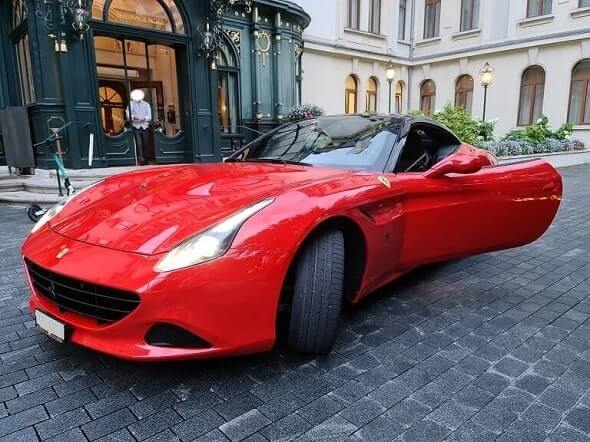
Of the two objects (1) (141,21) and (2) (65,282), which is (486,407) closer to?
(2) (65,282)

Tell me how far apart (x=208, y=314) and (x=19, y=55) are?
8789 mm

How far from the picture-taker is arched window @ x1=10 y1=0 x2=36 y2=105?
24.6ft

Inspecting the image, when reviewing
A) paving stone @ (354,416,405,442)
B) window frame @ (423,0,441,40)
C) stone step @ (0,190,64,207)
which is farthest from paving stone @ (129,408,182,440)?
window frame @ (423,0,441,40)

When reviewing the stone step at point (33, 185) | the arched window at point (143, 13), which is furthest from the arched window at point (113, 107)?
the stone step at point (33, 185)

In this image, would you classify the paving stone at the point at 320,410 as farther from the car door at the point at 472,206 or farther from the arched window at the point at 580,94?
the arched window at the point at 580,94

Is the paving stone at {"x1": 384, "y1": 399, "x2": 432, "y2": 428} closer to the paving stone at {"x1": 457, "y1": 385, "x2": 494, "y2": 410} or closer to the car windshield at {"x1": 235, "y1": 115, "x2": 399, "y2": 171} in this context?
the paving stone at {"x1": 457, "y1": 385, "x2": 494, "y2": 410}

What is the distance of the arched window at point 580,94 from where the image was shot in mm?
16703

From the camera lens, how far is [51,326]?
1850 millimetres

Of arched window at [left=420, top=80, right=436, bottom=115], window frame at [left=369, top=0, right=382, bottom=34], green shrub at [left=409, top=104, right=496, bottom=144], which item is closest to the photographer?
green shrub at [left=409, top=104, right=496, bottom=144]

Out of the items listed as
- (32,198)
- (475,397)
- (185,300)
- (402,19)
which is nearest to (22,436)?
(185,300)

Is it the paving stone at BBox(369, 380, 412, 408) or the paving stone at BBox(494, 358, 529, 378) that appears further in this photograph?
the paving stone at BBox(494, 358, 529, 378)

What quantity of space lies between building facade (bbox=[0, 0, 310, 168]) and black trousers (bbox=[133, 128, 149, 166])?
156 mm

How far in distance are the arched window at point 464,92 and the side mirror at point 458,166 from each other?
63.8ft

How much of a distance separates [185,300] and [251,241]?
1.13ft
